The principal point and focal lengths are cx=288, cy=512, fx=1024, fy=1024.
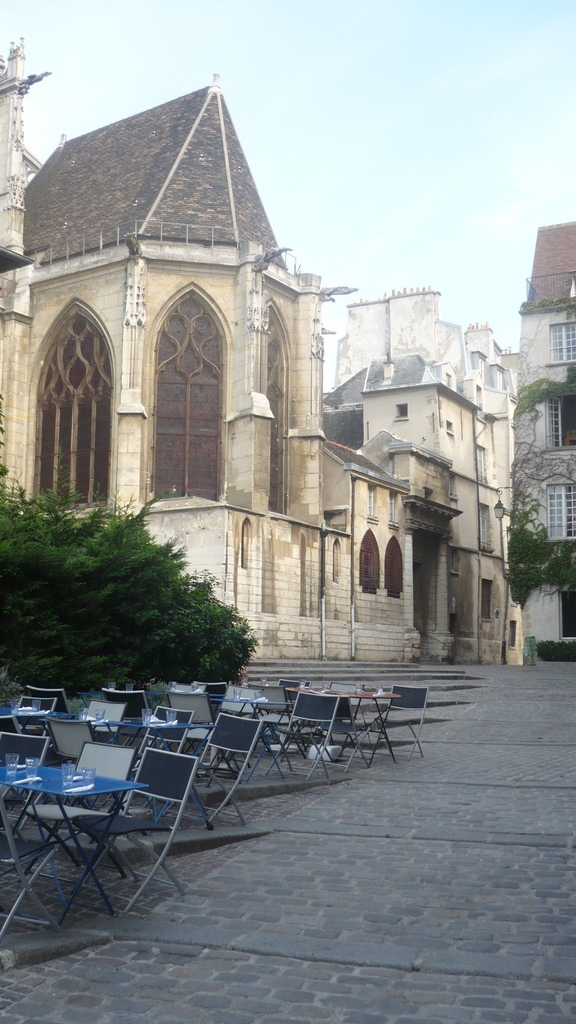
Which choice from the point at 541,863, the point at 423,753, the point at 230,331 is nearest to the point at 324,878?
the point at 541,863

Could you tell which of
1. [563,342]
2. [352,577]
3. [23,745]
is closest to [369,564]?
[352,577]

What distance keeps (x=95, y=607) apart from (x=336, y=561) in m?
17.4

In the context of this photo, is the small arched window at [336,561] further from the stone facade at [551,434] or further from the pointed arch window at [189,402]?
the stone facade at [551,434]

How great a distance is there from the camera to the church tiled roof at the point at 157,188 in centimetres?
2831

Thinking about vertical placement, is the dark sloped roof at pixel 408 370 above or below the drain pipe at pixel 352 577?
above

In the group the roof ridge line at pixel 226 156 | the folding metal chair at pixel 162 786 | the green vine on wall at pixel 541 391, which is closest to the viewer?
the folding metal chair at pixel 162 786

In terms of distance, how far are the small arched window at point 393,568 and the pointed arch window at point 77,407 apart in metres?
9.60

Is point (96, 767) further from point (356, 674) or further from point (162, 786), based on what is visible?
point (356, 674)

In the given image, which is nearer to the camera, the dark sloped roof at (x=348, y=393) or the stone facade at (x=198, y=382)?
the stone facade at (x=198, y=382)

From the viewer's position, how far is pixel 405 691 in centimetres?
1103

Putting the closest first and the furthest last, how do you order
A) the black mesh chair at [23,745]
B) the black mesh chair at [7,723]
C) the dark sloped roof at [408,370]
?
1. the black mesh chair at [23,745]
2. the black mesh chair at [7,723]
3. the dark sloped roof at [408,370]

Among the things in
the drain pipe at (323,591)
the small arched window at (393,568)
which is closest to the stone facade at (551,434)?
the small arched window at (393,568)

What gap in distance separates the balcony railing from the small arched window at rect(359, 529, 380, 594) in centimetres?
1080

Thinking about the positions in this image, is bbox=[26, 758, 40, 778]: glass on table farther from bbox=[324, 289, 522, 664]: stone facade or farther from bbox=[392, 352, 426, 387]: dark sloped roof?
bbox=[392, 352, 426, 387]: dark sloped roof
